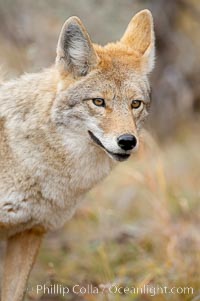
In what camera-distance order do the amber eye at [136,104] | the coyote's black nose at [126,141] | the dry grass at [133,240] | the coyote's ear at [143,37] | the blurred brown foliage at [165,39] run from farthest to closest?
the blurred brown foliage at [165,39] → the dry grass at [133,240] → the coyote's ear at [143,37] → the amber eye at [136,104] → the coyote's black nose at [126,141]

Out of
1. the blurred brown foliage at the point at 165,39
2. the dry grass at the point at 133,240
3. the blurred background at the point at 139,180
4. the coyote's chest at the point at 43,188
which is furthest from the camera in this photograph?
the blurred brown foliage at the point at 165,39

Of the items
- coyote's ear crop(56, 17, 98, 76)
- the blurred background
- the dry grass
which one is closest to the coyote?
coyote's ear crop(56, 17, 98, 76)

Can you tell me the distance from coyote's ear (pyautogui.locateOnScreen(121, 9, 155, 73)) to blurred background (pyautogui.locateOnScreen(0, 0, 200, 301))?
1204mm

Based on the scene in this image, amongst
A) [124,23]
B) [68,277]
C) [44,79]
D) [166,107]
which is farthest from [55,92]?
[166,107]

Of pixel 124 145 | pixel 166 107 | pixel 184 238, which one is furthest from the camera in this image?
pixel 166 107

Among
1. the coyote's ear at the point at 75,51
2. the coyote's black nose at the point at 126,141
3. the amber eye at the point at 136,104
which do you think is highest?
the coyote's ear at the point at 75,51

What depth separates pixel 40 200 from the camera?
5.65m

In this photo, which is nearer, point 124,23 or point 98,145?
point 98,145

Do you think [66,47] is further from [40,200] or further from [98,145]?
[40,200]

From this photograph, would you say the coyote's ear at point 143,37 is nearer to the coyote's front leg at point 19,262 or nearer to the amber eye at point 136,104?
the amber eye at point 136,104

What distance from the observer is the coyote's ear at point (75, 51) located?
5465 mm

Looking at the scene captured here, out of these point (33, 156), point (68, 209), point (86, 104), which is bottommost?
point (68, 209)

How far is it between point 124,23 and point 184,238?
4.74 m

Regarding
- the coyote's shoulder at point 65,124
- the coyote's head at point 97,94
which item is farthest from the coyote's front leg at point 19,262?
the coyote's head at point 97,94
